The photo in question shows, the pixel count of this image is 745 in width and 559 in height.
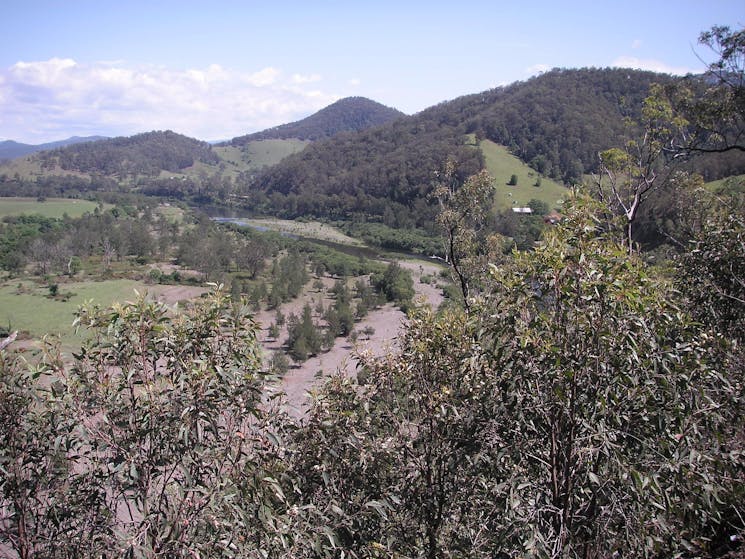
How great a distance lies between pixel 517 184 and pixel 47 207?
363ft

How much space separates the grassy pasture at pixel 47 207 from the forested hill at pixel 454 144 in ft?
161

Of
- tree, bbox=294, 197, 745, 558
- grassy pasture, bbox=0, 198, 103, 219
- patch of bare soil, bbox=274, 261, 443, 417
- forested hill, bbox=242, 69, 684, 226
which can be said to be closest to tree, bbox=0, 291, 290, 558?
tree, bbox=294, 197, 745, 558

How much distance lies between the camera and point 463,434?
509 cm

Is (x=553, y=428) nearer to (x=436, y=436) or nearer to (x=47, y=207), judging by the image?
(x=436, y=436)

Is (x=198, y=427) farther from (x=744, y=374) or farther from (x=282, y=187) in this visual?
(x=282, y=187)

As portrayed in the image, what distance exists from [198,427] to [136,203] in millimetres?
148259

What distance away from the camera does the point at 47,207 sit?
11694 cm

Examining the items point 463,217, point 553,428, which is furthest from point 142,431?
point 463,217

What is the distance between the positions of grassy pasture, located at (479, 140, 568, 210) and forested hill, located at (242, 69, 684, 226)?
3578mm

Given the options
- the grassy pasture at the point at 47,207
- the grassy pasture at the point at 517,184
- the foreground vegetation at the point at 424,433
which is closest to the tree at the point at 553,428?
the foreground vegetation at the point at 424,433

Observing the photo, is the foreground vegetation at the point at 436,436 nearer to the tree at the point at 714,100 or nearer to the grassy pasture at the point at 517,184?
the tree at the point at 714,100

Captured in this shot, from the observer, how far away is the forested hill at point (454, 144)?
111m

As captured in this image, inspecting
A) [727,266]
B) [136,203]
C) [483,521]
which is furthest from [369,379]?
[136,203]

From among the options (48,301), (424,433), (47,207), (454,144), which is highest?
(454,144)
